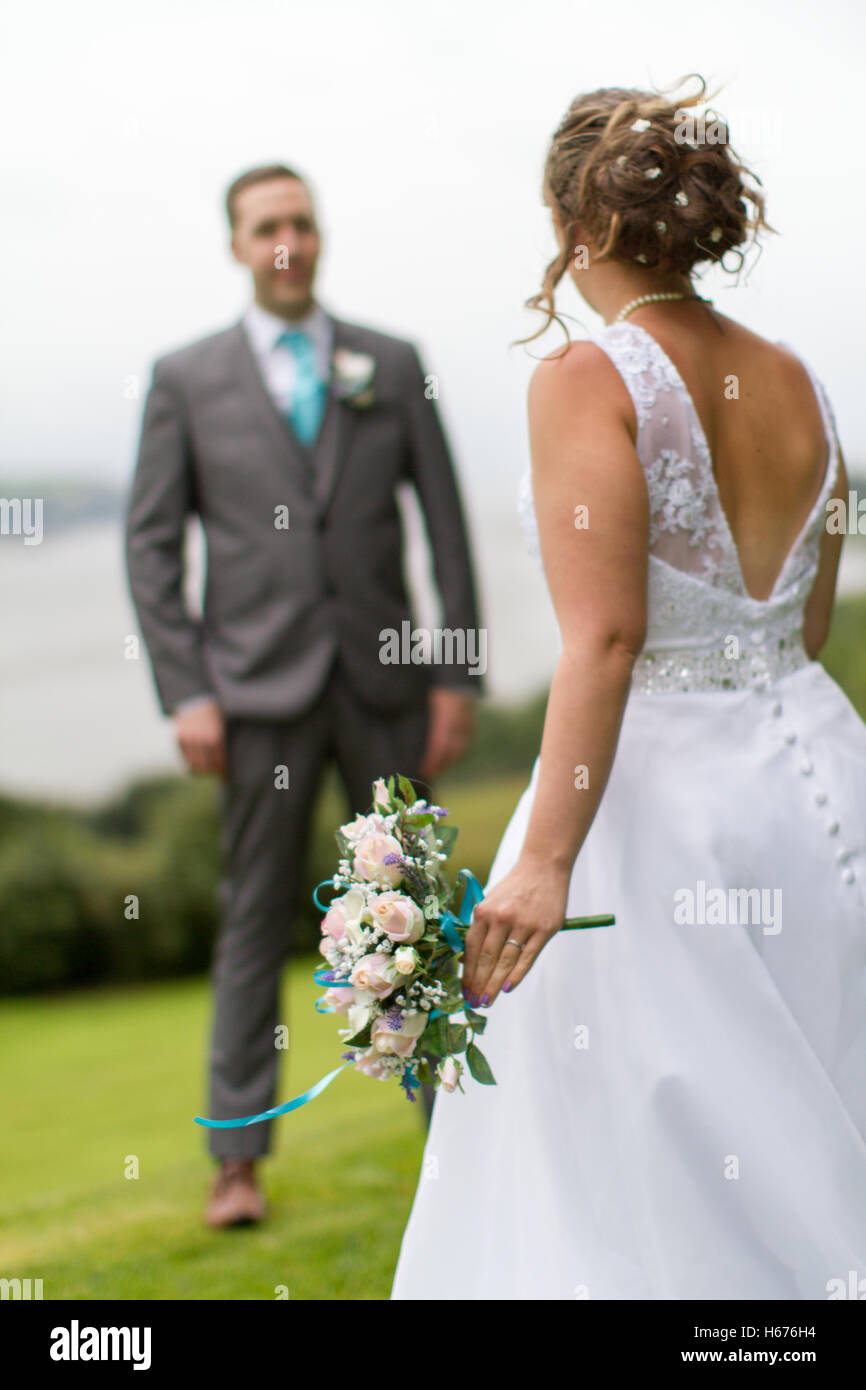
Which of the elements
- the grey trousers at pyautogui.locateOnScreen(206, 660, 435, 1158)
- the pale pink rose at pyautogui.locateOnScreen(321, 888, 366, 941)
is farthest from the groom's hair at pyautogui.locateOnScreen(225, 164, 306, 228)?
the pale pink rose at pyautogui.locateOnScreen(321, 888, 366, 941)

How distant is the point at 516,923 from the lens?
156cm

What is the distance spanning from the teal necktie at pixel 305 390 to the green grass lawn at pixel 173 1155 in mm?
1707

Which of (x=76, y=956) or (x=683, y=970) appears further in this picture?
(x=76, y=956)

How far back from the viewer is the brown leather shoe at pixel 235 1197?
2949 mm

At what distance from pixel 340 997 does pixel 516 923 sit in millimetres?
217

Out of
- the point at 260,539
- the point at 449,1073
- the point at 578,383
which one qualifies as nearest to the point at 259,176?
the point at 260,539

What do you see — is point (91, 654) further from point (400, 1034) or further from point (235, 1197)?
point (400, 1034)

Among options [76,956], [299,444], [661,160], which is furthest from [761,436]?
[76,956]

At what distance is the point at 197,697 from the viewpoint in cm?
296

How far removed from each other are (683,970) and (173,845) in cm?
492

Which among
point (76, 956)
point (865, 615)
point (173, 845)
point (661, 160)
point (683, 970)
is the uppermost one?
point (661, 160)

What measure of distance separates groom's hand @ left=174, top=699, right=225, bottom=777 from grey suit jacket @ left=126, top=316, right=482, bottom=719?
0.04m
